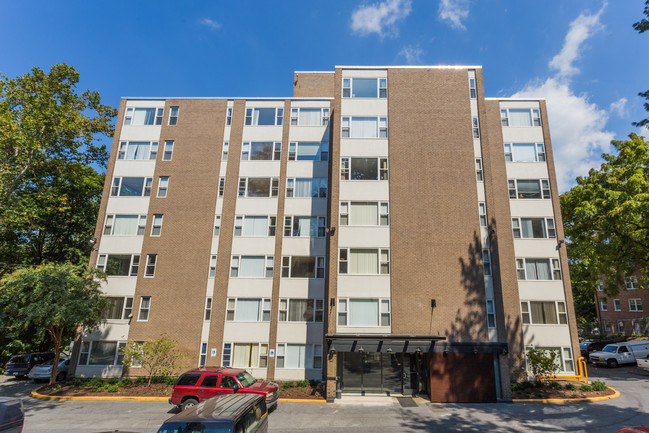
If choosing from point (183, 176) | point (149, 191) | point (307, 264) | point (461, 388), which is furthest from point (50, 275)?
point (461, 388)

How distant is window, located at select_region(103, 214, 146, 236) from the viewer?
77.3ft

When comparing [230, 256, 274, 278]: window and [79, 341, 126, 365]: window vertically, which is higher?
[230, 256, 274, 278]: window

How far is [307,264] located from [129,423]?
40.7 feet

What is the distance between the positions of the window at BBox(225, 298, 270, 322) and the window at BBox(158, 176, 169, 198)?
9.10 meters

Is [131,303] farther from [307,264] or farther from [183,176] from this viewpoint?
[307,264]

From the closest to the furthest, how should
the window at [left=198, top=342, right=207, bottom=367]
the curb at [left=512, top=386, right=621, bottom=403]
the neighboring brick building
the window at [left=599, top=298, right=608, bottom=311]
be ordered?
the curb at [left=512, top=386, right=621, bottom=403] < the window at [left=198, top=342, right=207, bottom=367] < the neighboring brick building < the window at [left=599, top=298, right=608, bottom=311]

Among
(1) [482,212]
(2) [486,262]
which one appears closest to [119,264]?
(2) [486,262]

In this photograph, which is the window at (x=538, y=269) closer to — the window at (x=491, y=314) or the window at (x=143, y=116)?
the window at (x=491, y=314)

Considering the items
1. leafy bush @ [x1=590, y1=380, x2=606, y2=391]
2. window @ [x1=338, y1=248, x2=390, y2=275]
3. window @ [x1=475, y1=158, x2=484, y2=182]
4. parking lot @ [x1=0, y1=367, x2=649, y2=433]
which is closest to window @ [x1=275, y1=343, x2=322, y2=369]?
parking lot @ [x1=0, y1=367, x2=649, y2=433]

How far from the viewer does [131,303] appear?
22.2 meters

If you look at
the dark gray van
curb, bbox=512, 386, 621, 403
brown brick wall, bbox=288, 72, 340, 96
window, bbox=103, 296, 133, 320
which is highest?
brown brick wall, bbox=288, 72, 340, 96

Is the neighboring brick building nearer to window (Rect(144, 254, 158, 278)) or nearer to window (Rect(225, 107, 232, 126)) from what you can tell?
window (Rect(225, 107, 232, 126))

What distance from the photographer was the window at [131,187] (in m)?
24.3

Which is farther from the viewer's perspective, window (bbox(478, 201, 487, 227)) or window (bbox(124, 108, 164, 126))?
window (bbox(124, 108, 164, 126))
